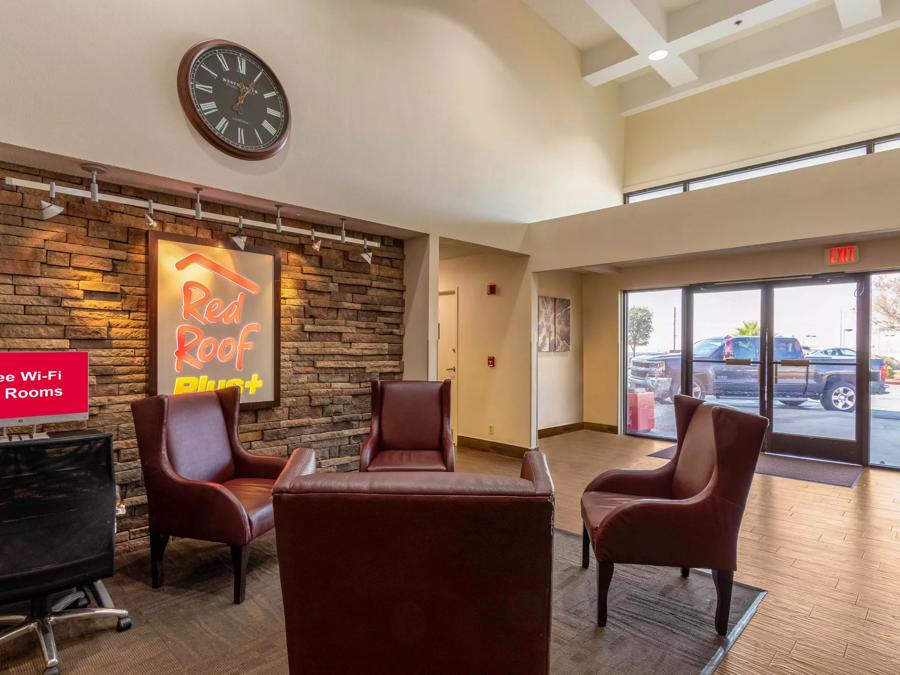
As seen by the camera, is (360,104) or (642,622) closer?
(642,622)

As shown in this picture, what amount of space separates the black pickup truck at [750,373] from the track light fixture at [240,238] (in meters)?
5.50

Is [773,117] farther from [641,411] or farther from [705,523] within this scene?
[705,523]

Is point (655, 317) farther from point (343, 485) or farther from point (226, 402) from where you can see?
point (343, 485)

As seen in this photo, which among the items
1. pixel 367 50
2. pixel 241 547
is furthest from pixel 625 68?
pixel 241 547

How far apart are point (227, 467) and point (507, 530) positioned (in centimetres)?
262

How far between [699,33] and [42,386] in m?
6.82

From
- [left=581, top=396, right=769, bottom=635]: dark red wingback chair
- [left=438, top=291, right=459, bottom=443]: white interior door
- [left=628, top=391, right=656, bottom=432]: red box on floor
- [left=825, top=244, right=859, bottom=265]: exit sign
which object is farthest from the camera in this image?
[left=628, top=391, right=656, bottom=432]: red box on floor

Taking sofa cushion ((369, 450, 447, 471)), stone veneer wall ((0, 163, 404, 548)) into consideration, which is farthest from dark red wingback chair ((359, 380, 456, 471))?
stone veneer wall ((0, 163, 404, 548))

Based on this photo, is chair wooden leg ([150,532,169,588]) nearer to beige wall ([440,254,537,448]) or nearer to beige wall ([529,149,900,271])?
beige wall ([440,254,537,448])

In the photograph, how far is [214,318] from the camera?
3.73 metres

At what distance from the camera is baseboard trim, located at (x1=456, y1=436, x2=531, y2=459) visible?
6003mm

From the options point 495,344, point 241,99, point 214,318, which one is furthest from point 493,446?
point 241,99

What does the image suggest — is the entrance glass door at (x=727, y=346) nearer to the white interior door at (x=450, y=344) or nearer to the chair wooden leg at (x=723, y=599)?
the white interior door at (x=450, y=344)

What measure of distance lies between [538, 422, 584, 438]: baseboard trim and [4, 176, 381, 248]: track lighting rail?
362 centimetres
